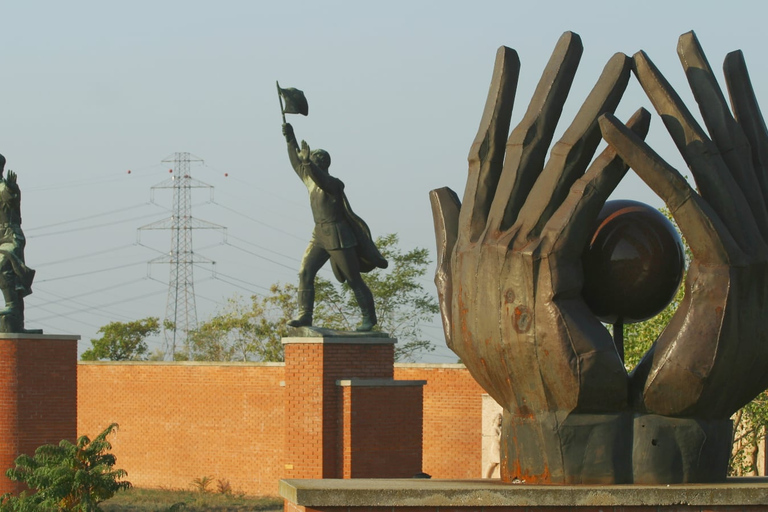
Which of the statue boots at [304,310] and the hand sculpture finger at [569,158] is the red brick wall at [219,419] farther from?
the hand sculpture finger at [569,158]

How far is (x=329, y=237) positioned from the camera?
58.7 ft

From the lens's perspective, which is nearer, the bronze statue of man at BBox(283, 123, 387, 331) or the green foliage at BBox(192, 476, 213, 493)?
the bronze statue of man at BBox(283, 123, 387, 331)

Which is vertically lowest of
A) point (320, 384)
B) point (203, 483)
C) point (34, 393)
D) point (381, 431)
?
point (203, 483)

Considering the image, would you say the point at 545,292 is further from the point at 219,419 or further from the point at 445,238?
the point at 219,419

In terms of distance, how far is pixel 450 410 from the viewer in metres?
26.0

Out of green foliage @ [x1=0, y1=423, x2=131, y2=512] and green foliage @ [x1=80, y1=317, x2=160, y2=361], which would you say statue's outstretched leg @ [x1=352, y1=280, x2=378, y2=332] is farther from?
green foliage @ [x1=80, y1=317, x2=160, y2=361]

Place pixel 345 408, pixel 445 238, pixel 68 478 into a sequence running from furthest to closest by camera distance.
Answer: pixel 345 408, pixel 68 478, pixel 445 238

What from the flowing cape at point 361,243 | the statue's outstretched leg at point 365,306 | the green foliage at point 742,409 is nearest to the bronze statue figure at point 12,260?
the flowing cape at point 361,243

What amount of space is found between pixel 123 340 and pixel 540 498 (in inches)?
1497

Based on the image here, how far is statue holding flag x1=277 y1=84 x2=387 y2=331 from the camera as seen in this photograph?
17.7 m

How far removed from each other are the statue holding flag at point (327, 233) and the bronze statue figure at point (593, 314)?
31.2 ft

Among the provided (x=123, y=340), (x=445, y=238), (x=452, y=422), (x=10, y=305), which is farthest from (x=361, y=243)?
(x=123, y=340)

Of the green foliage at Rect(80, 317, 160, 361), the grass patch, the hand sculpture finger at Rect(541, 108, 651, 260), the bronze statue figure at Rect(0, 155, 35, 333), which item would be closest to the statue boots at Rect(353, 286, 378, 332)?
the grass patch

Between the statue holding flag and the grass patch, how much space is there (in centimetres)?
538
